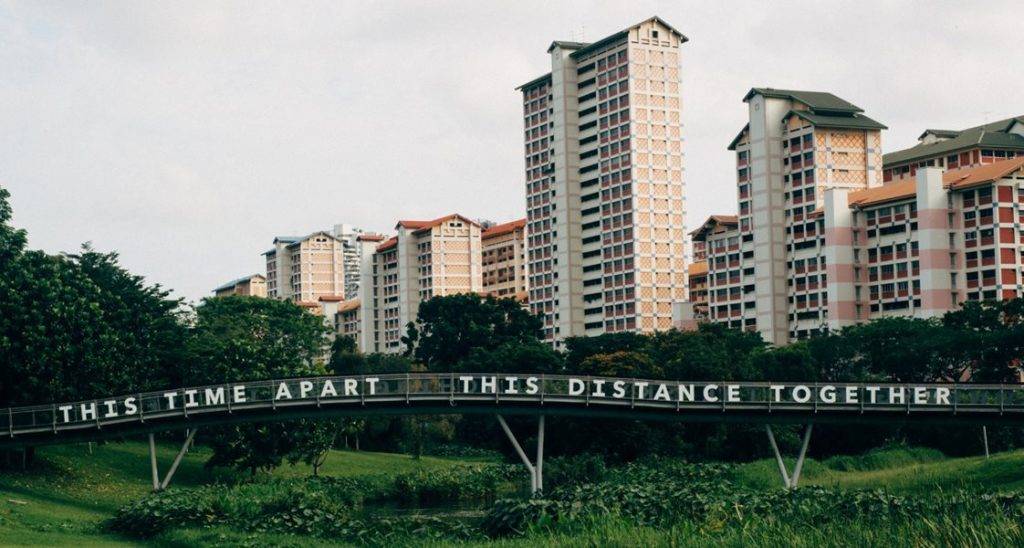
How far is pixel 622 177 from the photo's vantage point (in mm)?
186500

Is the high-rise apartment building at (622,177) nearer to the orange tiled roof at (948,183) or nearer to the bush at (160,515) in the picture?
the orange tiled roof at (948,183)

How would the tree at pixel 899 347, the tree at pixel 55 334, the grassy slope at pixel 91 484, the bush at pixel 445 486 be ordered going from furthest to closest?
the tree at pixel 899 347 → the bush at pixel 445 486 → the tree at pixel 55 334 → the grassy slope at pixel 91 484

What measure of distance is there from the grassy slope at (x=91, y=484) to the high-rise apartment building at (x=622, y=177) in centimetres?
8572

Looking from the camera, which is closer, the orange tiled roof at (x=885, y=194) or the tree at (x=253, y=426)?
the tree at (x=253, y=426)

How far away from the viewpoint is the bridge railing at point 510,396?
62625 mm

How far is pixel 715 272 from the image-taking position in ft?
573

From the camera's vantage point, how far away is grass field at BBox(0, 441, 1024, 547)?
3347cm

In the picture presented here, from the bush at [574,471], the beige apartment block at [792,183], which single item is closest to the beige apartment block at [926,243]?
the beige apartment block at [792,183]

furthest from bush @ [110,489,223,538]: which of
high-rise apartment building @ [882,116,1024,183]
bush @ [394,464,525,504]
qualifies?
high-rise apartment building @ [882,116,1024,183]

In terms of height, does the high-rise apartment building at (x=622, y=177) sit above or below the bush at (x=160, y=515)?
Result: above

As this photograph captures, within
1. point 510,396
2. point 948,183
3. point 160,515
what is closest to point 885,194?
point 948,183

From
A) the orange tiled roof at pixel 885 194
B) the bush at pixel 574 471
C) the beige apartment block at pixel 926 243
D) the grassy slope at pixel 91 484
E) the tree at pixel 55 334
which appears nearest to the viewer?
the grassy slope at pixel 91 484

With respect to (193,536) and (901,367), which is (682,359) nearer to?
(901,367)

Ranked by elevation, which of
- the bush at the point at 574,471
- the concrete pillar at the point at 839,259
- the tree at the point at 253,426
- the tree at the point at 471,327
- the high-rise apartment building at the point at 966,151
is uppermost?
the high-rise apartment building at the point at 966,151
